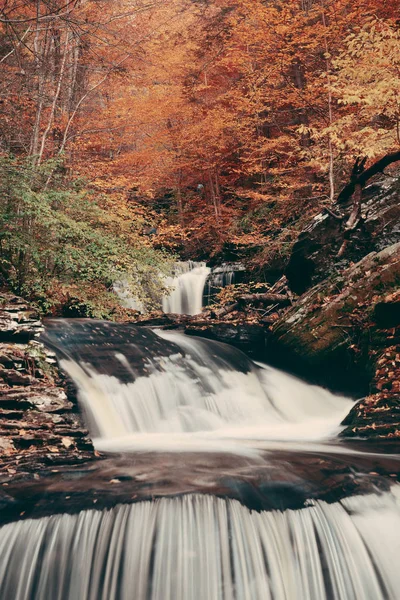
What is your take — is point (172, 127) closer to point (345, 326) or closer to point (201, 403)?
point (345, 326)

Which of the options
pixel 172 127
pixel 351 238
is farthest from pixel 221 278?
pixel 172 127

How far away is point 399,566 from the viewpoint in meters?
3.56

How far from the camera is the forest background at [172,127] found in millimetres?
8336

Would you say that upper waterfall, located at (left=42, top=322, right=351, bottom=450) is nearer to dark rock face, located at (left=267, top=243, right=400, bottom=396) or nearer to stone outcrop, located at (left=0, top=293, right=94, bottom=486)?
dark rock face, located at (left=267, top=243, right=400, bottom=396)

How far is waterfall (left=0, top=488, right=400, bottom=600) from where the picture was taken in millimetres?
3160

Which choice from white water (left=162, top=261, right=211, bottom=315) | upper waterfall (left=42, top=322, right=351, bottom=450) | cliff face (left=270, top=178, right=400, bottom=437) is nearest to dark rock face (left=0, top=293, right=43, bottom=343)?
upper waterfall (left=42, top=322, right=351, bottom=450)

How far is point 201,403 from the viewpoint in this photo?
7.40 m

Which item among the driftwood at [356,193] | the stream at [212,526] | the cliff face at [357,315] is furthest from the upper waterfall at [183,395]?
the driftwood at [356,193]

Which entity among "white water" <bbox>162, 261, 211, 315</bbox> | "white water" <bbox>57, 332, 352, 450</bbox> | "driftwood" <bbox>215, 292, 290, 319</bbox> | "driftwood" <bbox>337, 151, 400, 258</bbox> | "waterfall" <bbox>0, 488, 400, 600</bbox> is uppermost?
"driftwood" <bbox>337, 151, 400, 258</bbox>

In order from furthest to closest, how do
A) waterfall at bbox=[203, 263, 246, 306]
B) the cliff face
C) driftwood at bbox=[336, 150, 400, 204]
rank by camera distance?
waterfall at bbox=[203, 263, 246, 306]
driftwood at bbox=[336, 150, 400, 204]
the cliff face

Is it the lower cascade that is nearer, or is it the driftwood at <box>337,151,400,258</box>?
the lower cascade

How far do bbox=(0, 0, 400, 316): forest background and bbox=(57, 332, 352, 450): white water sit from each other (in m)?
2.32

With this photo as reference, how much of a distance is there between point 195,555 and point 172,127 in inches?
610

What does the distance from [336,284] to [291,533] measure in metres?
6.04
